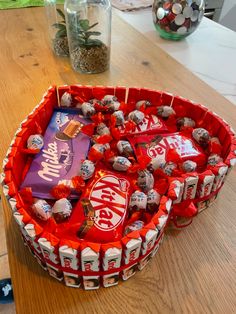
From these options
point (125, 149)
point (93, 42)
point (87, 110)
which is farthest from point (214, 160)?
point (93, 42)

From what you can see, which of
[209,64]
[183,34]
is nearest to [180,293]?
[209,64]

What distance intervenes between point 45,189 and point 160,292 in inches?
8.6

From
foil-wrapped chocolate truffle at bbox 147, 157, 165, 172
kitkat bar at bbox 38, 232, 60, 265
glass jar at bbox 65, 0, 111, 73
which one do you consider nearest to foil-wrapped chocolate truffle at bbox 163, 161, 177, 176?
foil-wrapped chocolate truffle at bbox 147, 157, 165, 172

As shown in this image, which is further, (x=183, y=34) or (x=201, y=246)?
(x=183, y=34)

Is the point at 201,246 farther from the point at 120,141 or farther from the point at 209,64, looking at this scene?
the point at 209,64

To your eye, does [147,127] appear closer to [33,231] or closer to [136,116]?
[136,116]

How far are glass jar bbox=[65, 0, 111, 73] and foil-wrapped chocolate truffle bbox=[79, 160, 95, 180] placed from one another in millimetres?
447

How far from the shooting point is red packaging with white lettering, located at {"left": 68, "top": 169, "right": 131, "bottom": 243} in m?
0.42

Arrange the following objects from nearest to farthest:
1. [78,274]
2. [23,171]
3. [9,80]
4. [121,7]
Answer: [78,274] < [23,171] < [9,80] < [121,7]

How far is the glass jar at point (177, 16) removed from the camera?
99 cm

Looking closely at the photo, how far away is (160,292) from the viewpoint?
43 cm

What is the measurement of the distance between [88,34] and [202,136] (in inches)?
17.9

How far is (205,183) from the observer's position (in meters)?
0.48

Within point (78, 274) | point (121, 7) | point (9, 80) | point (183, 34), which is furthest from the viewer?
point (121, 7)
